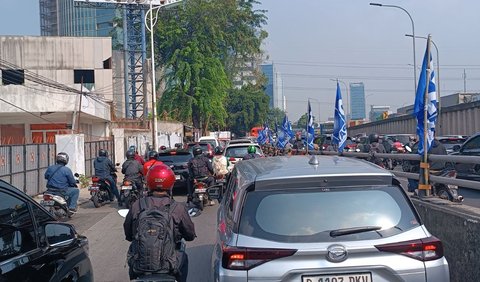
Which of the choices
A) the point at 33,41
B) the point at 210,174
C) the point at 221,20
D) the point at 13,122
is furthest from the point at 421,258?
the point at 221,20

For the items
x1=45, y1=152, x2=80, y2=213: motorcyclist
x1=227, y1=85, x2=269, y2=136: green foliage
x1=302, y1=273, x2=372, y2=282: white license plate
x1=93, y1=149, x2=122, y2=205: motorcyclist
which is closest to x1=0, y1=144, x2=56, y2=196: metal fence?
x1=93, y1=149, x2=122, y2=205: motorcyclist

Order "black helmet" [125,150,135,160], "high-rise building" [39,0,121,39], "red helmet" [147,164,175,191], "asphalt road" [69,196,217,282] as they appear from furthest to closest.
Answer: "high-rise building" [39,0,121,39] → "black helmet" [125,150,135,160] → "asphalt road" [69,196,217,282] → "red helmet" [147,164,175,191]

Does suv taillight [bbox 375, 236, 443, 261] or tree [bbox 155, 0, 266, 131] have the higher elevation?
tree [bbox 155, 0, 266, 131]

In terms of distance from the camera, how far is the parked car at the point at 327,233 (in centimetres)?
425

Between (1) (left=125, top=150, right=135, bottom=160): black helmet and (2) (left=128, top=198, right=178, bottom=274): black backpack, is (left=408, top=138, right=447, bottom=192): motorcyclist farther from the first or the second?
(1) (left=125, top=150, right=135, bottom=160): black helmet

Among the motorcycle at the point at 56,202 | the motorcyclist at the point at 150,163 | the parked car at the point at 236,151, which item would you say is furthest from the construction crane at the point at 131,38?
the motorcycle at the point at 56,202

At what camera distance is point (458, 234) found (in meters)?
6.33

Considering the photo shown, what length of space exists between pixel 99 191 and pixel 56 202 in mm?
3868

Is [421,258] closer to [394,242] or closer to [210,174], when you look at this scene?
[394,242]

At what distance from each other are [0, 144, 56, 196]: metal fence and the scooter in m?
2.48

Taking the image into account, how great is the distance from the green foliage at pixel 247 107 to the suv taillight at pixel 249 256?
248ft

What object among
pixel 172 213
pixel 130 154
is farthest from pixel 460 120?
pixel 172 213

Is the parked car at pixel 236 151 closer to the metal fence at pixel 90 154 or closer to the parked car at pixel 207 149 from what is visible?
the parked car at pixel 207 149

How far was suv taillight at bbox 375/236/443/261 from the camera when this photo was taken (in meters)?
4.32
